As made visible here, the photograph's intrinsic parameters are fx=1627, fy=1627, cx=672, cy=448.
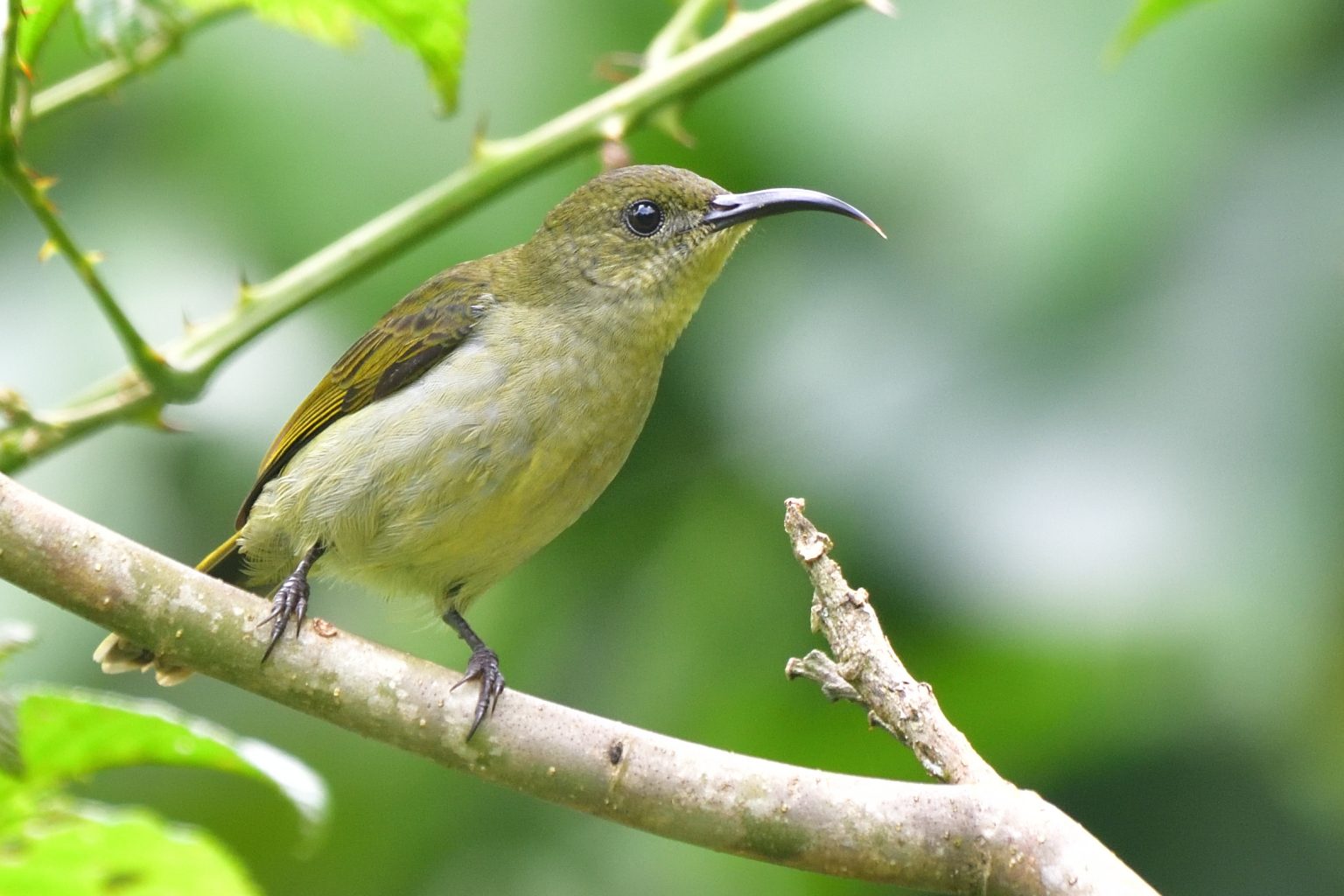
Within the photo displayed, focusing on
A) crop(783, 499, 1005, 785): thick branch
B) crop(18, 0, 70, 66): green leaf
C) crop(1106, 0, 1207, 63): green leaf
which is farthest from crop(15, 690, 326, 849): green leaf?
crop(1106, 0, 1207, 63): green leaf

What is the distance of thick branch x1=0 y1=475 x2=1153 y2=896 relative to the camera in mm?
2539

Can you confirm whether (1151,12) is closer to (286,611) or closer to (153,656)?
(286,611)

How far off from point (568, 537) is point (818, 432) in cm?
116

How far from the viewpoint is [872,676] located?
272 centimetres

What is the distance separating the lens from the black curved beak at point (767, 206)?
3.89 meters

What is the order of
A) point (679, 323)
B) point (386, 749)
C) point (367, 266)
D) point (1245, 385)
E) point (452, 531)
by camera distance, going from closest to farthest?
point (367, 266) → point (452, 531) → point (679, 323) → point (1245, 385) → point (386, 749)

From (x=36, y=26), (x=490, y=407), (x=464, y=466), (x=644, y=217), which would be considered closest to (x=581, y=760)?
(x=464, y=466)

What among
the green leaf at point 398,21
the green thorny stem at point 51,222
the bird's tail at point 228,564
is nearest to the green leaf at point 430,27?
the green leaf at point 398,21

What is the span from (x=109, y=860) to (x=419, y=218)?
1.46 m

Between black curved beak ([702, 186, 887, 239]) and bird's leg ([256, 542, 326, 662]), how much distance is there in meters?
1.29

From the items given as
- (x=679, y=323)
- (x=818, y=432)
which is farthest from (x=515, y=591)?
(x=679, y=323)

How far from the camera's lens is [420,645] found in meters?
5.76

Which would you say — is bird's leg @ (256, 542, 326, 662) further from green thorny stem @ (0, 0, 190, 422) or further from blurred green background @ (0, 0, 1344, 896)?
blurred green background @ (0, 0, 1344, 896)

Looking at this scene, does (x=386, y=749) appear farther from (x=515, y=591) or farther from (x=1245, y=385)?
(x=1245, y=385)
